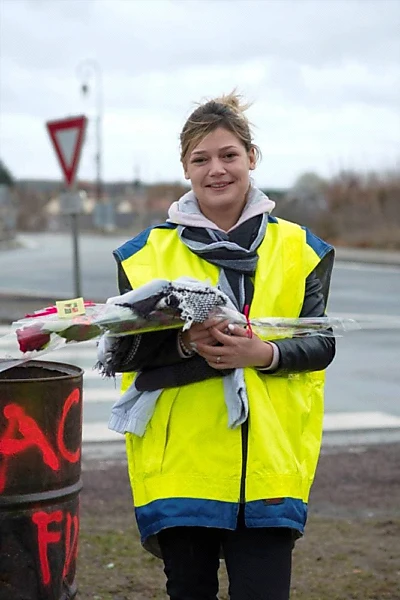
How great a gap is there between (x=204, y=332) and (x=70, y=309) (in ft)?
1.18

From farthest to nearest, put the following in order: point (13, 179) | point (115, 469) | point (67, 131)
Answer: point (13, 179) → point (67, 131) → point (115, 469)

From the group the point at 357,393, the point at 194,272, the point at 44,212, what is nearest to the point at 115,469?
the point at 357,393

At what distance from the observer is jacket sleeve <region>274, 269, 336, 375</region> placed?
298cm

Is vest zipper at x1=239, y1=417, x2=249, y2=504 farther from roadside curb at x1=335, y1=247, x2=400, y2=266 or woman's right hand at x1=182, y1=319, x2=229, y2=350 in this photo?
roadside curb at x1=335, y1=247, x2=400, y2=266

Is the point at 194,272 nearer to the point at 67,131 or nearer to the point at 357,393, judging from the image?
the point at 357,393

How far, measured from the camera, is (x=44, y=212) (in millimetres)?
82812

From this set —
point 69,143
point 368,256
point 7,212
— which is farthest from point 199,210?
point 7,212

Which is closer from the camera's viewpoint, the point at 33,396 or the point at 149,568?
the point at 33,396

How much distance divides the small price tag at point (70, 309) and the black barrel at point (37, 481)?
260 millimetres

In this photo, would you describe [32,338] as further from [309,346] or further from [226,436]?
[309,346]

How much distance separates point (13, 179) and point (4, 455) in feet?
318

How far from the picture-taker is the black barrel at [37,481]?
3047 millimetres

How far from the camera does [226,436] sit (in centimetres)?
295

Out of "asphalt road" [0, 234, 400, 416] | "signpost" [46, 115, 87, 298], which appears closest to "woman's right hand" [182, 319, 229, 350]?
"asphalt road" [0, 234, 400, 416]
